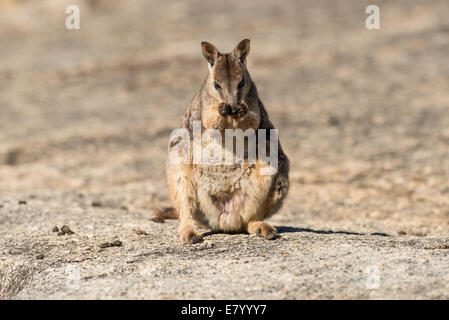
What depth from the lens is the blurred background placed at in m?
10.6

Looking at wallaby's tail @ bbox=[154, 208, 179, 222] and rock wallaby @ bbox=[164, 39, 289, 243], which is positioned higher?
rock wallaby @ bbox=[164, 39, 289, 243]

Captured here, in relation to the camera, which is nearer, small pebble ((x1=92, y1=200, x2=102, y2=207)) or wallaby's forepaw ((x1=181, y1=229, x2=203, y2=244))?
wallaby's forepaw ((x1=181, y1=229, x2=203, y2=244))

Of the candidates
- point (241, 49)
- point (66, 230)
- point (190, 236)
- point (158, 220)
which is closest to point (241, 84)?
point (241, 49)

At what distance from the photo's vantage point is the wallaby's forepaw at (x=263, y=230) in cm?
629

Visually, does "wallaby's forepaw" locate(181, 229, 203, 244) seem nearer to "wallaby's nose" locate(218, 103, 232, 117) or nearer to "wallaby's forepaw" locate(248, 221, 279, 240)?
"wallaby's forepaw" locate(248, 221, 279, 240)

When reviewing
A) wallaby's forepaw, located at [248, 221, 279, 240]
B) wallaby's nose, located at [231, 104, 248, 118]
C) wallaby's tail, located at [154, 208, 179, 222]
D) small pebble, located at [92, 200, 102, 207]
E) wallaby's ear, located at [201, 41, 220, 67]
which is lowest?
small pebble, located at [92, 200, 102, 207]

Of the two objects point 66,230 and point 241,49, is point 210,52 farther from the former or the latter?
point 66,230

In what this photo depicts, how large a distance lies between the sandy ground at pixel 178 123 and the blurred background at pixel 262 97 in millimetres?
57

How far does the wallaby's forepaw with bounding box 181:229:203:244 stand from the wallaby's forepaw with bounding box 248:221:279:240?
56 centimetres

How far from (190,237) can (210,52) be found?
186 cm

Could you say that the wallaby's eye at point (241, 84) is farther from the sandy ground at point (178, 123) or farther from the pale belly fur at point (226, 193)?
the sandy ground at point (178, 123)

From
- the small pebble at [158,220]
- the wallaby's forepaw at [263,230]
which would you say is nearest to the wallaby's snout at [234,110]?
the wallaby's forepaw at [263,230]

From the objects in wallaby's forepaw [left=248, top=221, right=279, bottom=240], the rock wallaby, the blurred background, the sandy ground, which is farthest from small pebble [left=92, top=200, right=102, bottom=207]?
wallaby's forepaw [left=248, top=221, right=279, bottom=240]

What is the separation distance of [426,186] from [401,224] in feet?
7.58
